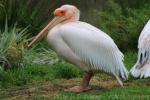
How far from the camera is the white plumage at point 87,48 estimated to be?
8.46 meters

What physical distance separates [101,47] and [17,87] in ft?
5.80

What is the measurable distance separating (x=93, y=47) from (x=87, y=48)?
83 mm

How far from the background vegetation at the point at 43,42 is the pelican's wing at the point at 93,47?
1.22 ft

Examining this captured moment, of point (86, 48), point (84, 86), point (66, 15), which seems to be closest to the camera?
point (86, 48)

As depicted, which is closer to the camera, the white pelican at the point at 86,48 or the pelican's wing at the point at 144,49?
the white pelican at the point at 86,48

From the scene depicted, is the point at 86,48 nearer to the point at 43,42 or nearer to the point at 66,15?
the point at 66,15

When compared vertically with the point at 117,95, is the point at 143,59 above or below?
above

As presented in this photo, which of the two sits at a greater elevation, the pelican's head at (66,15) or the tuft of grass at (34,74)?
the pelican's head at (66,15)

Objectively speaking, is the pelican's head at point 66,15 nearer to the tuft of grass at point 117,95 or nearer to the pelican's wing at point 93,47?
the pelican's wing at point 93,47

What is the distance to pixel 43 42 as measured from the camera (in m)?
13.7

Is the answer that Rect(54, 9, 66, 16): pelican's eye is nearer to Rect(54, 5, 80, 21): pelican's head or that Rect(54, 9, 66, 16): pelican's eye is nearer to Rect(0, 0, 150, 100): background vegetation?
Rect(54, 5, 80, 21): pelican's head

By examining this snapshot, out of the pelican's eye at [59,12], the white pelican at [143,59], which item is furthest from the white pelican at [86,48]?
the white pelican at [143,59]

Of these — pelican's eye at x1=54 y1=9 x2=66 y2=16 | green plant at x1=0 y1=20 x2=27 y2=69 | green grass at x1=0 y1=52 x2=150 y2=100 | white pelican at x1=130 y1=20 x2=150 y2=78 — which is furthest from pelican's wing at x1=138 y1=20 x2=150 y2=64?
green plant at x1=0 y1=20 x2=27 y2=69

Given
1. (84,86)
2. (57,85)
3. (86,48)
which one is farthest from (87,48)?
(57,85)
